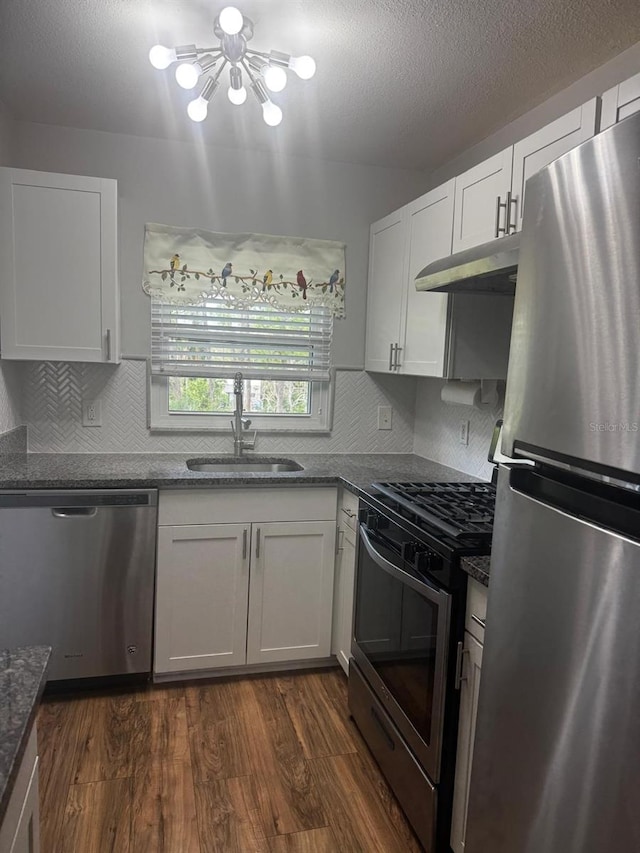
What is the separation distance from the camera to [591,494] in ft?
3.22

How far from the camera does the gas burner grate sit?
66.7 inches

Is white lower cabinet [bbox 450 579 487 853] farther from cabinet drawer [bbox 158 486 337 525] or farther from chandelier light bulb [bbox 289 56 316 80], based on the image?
chandelier light bulb [bbox 289 56 316 80]

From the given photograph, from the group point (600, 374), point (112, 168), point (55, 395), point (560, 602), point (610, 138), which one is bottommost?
point (560, 602)

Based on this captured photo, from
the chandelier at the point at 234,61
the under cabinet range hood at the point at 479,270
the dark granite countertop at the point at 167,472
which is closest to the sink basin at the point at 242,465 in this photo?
the dark granite countertop at the point at 167,472

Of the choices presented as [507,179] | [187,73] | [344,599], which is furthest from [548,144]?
[344,599]

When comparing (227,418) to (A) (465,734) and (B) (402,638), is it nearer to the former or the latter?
(B) (402,638)

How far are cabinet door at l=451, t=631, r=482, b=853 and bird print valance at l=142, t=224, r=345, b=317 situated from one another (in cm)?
208

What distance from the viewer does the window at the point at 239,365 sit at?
3.04 m

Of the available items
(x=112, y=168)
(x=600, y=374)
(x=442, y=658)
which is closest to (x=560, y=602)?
(x=600, y=374)

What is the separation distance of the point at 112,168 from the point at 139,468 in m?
1.47

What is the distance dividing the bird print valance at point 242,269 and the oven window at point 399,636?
150 cm

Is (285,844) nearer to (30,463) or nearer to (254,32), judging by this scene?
(30,463)

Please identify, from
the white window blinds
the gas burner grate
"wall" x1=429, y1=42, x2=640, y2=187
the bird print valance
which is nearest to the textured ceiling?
"wall" x1=429, y1=42, x2=640, y2=187

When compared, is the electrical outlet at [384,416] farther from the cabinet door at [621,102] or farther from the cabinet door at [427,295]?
the cabinet door at [621,102]
